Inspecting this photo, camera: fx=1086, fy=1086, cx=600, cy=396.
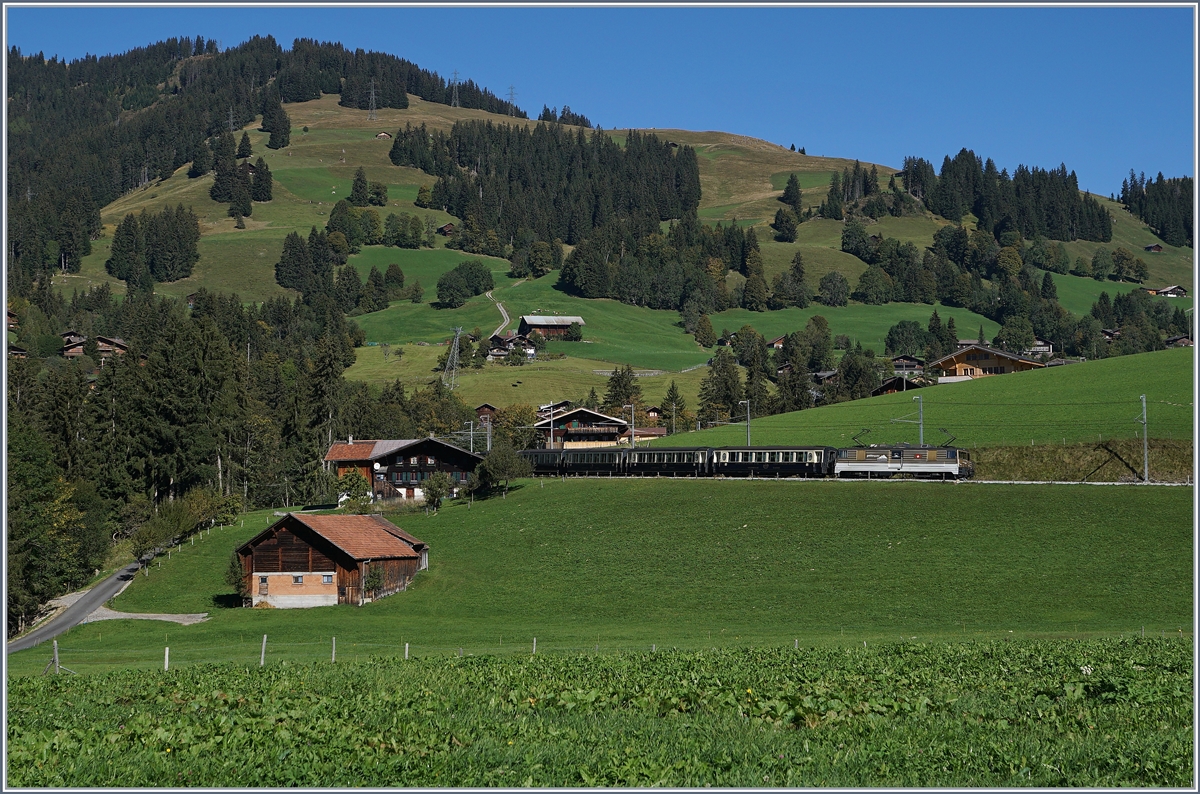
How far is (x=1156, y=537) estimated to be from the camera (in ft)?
185

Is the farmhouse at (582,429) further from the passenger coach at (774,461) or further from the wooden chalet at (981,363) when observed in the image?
the wooden chalet at (981,363)

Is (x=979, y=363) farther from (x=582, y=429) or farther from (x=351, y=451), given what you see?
(x=351, y=451)

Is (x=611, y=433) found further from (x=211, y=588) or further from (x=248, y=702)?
(x=248, y=702)

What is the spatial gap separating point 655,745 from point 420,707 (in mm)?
4710

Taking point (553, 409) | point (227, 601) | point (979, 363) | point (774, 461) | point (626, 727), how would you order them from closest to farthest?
point (626, 727) → point (227, 601) → point (774, 461) → point (553, 409) → point (979, 363)

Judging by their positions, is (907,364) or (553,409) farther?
(907,364)

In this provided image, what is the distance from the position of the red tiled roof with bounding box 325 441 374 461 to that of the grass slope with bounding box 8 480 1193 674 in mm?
26386

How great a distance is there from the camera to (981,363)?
156000 millimetres

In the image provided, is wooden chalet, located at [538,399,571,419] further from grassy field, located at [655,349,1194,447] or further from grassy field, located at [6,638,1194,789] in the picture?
grassy field, located at [6,638,1194,789]

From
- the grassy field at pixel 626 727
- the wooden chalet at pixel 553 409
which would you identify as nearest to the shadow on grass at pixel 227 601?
the grassy field at pixel 626 727

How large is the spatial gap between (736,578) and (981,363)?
110850 millimetres

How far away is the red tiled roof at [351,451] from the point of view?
106 metres

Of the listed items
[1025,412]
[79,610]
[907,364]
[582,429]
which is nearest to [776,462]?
[1025,412]

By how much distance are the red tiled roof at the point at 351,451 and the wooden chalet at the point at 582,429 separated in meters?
30.5
